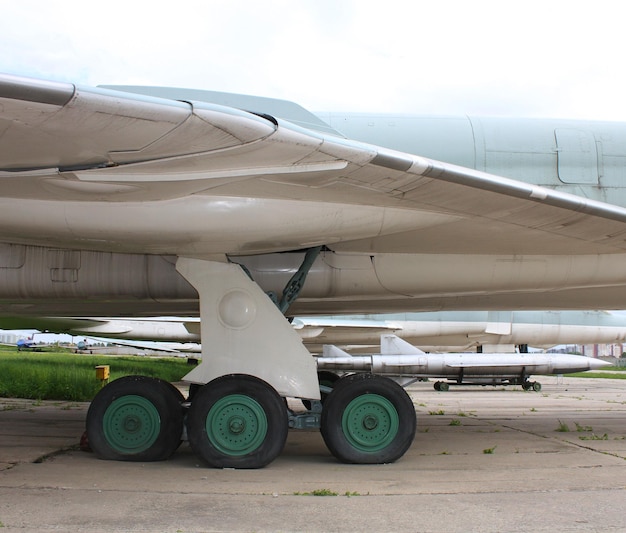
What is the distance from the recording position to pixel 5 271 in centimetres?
621

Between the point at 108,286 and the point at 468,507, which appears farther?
the point at 108,286

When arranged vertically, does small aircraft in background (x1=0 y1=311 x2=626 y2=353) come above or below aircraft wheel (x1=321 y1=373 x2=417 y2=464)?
above

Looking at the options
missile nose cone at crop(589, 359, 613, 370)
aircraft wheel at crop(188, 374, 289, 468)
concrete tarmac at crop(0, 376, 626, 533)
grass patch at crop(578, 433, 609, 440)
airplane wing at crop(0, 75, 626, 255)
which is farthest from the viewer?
missile nose cone at crop(589, 359, 613, 370)

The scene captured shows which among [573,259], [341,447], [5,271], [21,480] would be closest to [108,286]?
[5,271]

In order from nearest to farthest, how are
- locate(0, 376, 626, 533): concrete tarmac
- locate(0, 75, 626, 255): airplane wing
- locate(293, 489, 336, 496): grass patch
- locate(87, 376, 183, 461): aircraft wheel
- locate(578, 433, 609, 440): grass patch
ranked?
locate(0, 376, 626, 533): concrete tarmac → locate(0, 75, 626, 255): airplane wing → locate(293, 489, 336, 496): grass patch → locate(87, 376, 183, 461): aircraft wheel → locate(578, 433, 609, 440): grass patch

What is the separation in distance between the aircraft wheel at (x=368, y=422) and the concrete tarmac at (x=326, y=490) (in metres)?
0.13

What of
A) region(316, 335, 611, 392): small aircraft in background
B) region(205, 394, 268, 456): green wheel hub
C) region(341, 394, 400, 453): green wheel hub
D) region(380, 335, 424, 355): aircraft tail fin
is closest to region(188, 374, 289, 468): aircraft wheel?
region(205, 394, 268, 456): green wheel hub

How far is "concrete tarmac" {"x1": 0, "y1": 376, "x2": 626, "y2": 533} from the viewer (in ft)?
11.7

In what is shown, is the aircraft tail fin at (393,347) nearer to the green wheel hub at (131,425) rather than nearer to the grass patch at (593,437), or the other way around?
the grass patch at (593,437)

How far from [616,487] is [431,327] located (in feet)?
62.9

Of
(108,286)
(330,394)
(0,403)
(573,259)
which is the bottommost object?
(0,403)

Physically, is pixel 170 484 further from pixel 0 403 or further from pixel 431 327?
pixel 431 327

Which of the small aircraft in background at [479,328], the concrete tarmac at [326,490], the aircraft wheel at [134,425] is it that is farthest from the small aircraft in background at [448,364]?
the aircraft wheel at [134,425]

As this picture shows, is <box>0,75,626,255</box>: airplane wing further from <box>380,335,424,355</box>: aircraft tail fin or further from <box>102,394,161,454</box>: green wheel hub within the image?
<box>380,335,424,355</box>: aircraft tail fin
